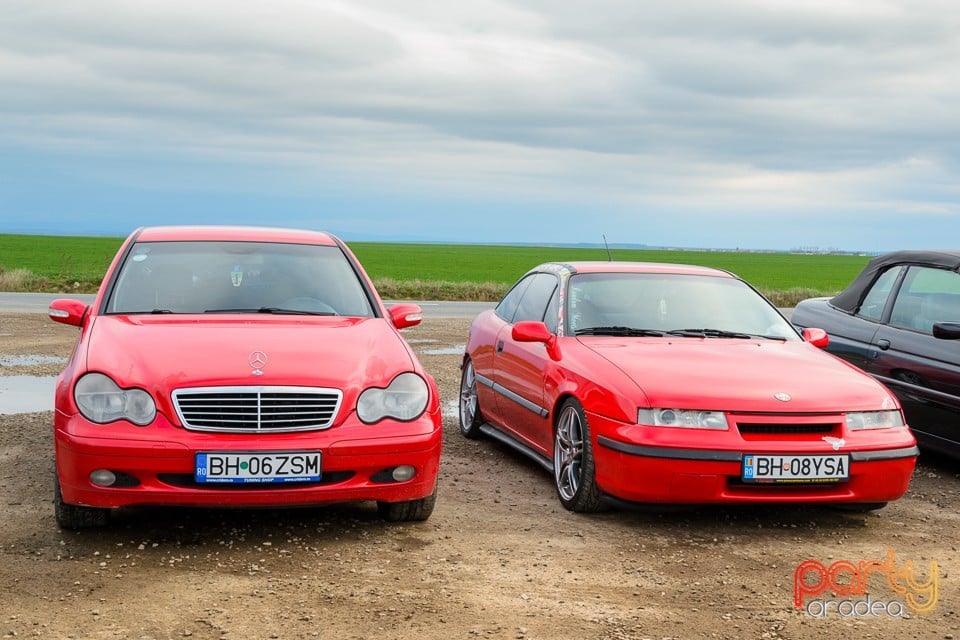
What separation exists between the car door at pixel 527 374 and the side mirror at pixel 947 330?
96.6 inches

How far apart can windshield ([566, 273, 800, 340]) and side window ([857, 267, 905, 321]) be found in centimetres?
117

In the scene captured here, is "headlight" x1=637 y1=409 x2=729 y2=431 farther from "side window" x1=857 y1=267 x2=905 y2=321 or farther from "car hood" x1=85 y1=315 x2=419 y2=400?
"side window" x1=857 y1=267 x2=905 y2=321

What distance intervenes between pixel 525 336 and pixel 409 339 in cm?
1029

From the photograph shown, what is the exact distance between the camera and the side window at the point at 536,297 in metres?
8.05

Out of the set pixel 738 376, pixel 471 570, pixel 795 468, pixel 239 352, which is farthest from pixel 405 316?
pixel 795 468

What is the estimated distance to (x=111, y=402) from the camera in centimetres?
540

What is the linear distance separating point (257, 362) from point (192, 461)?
59 cm

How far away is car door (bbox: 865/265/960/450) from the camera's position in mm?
7578

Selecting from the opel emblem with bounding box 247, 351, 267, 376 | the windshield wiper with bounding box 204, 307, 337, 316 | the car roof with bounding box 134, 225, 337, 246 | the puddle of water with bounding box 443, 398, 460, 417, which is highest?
the car roof with bounding box 134, 225, 337, 246

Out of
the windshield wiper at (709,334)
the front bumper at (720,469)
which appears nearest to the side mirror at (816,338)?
the windshield wiper at (709,334)

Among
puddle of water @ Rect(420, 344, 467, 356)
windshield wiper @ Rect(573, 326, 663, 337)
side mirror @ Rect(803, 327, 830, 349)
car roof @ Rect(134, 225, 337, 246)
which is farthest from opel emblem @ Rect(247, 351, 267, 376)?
puddle of water @ Rect(420, 344, 467, 356)

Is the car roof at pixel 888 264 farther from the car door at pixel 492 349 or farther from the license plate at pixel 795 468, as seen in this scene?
the license plate at pixel 795 468

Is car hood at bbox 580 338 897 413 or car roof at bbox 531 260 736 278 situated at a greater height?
car roof at bbox 531 260 736 278

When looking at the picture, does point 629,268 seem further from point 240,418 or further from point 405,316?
point 240,418
